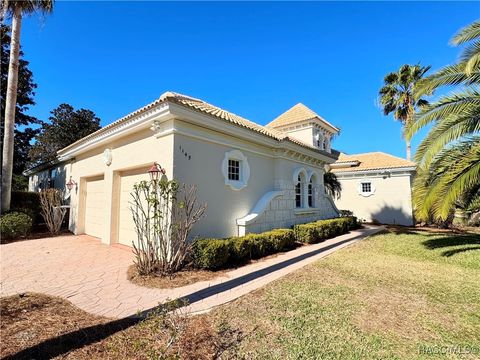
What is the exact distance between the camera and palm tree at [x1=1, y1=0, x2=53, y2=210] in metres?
12.4

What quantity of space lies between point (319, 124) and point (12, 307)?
1752cm

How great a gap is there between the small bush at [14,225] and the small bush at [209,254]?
10.1 meters

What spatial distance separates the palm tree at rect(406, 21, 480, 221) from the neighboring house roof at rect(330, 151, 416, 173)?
1171cm

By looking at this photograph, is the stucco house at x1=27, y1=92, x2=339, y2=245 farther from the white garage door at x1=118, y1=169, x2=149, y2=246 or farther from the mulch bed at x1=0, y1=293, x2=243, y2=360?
the mulch bed at x1=0, y1=293, x2=243, y2=360

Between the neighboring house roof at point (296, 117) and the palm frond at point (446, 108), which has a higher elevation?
the neighboring house roof at point (296, 117)

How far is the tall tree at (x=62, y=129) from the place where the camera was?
2402 centimetres

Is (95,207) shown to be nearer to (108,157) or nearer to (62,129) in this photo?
(108,157)

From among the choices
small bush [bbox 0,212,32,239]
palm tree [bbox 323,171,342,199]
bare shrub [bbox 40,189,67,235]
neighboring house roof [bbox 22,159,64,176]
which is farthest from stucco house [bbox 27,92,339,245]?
palm tree [bbox 323,171,342,199]

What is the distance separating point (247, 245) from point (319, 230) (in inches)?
209

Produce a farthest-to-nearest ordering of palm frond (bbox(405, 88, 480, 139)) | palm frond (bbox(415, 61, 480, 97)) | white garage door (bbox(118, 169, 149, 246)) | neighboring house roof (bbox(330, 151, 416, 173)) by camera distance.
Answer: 1. neighboring house roof (bbox(330, 151, 416, 173))
2. white garage door (bbox(118, 169, 149, 246))
3. palm frond (bbox(415, 61, 480, 97))
4. palm frond (bbox(405, 88, 480, 139))

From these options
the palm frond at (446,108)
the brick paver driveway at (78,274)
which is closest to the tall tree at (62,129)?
the brick paver driveway at (78,274)

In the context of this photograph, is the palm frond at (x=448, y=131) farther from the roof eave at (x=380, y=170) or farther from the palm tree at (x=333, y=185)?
the palm tree at (x=333, y=185)

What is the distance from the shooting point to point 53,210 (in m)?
12.9

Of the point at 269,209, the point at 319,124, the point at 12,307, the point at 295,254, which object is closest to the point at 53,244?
the point at 12,307
